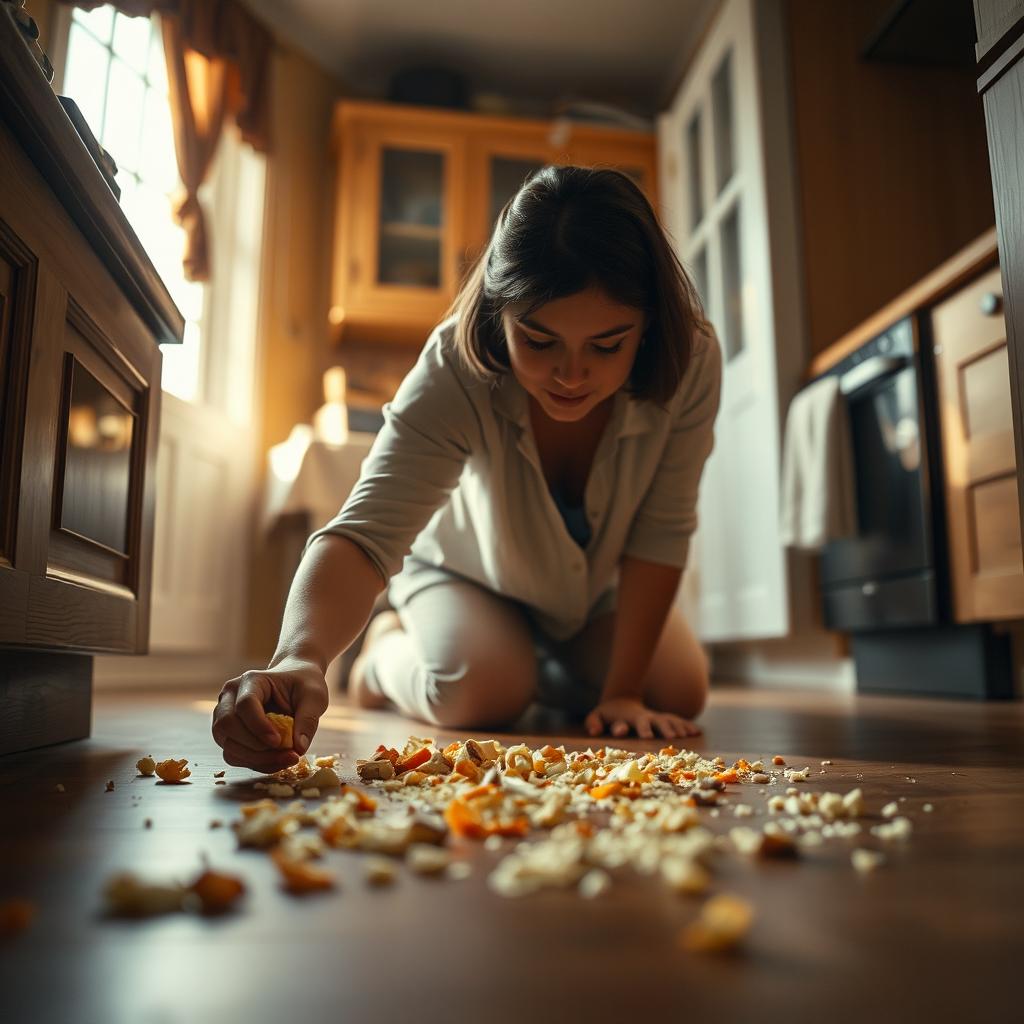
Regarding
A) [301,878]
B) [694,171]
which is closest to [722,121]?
[694,171]

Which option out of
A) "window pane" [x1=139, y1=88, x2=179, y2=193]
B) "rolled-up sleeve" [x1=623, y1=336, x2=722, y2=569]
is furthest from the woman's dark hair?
"window pane" [x1=139, y1=88, x2=179, y2=193]

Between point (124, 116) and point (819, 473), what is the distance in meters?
2.07

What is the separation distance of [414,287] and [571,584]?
85.1 inches

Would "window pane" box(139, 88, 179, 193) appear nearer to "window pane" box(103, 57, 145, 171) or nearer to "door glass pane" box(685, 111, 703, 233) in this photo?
"window pane" box(103, 57, 145, 171)

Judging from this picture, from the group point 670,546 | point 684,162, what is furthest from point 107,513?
point 684,162

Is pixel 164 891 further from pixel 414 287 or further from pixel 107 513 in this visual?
pixel 414 287

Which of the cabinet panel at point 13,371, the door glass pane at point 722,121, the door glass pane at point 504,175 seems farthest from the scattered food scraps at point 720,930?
the door glass pane at point 504,175

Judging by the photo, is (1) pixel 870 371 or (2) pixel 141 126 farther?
(2) pixel 141 126

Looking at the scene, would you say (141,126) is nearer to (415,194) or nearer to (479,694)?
(415,194)

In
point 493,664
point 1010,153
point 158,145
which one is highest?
point 158,145

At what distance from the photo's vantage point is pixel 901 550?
1995 mm

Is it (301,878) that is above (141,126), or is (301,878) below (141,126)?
below

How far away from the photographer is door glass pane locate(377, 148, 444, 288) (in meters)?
3.29

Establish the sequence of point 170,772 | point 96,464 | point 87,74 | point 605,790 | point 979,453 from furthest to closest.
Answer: point 87,74 → point 979,453 → point 96,464 → point 170,772 → point 605,790
